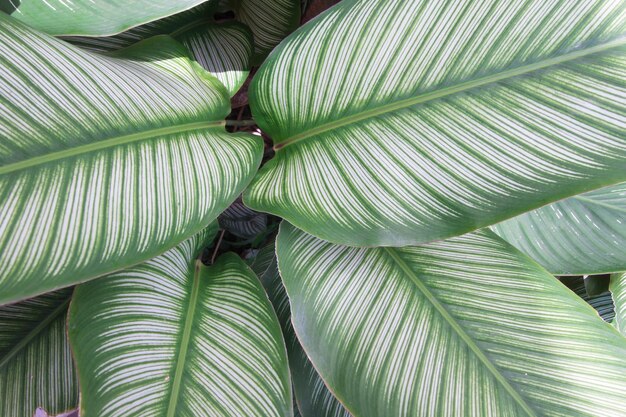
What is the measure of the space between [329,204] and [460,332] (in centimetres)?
23

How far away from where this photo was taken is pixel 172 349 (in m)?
0.59

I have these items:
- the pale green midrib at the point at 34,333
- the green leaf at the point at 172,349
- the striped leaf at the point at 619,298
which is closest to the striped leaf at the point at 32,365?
the pale green midrib at the point at 34,333

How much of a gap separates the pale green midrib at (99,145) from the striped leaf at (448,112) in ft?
0.49

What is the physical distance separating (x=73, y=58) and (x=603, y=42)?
0.58 meters

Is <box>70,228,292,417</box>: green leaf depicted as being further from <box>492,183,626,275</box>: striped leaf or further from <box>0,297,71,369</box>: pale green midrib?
<box>492,183,626,275</box>: striped leaf

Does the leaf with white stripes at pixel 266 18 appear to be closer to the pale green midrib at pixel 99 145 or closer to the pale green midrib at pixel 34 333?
the pale green midrib at pixel 99 145

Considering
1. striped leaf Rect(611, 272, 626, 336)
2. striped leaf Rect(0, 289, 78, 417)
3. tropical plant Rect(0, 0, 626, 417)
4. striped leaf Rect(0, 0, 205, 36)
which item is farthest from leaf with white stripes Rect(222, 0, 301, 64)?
striped leaf Rect(611, 272, 626, 336)

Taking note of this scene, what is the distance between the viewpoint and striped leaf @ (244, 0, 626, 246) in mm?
479

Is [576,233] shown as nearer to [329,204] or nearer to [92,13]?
[329,204]

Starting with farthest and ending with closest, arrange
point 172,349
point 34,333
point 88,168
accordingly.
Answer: point 34,333 < point 172,349 < point 88,168

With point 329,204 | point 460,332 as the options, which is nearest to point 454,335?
point 460,332

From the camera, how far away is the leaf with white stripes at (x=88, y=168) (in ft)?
1.44

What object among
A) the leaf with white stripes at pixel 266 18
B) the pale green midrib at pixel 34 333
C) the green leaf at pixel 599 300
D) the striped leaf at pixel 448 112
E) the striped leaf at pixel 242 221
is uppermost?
the leaf with white stripes at pixel 266 18

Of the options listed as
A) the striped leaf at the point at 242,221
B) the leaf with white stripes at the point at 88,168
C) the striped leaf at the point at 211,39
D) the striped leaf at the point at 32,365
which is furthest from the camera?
the striped leaf at the point at 242,221
